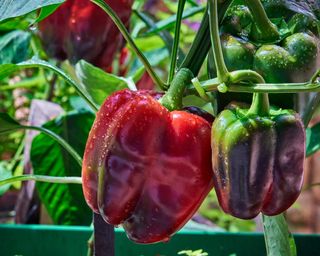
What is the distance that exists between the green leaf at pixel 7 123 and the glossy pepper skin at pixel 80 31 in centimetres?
19

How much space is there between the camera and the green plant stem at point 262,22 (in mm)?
586

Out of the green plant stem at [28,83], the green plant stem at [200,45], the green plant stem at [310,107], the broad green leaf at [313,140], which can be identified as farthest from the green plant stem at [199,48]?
the green plant stem at [28,83]

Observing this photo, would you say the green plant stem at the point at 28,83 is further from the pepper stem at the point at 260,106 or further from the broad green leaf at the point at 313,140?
the pepper stem at the point at 260,106

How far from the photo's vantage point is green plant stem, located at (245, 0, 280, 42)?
1.92 ft

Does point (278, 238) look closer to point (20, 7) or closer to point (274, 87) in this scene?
point (274, 87)

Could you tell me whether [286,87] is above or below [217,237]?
above

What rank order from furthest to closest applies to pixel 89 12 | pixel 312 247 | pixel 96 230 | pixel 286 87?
1. pixel 89 12
2. pixel 312 247
3. pixel 96 230
4. pixel 286 87

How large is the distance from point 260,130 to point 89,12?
1.82 ft

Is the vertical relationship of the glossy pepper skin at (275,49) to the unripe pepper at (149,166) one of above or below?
above

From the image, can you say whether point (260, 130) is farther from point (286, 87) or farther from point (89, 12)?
point (89, 12)

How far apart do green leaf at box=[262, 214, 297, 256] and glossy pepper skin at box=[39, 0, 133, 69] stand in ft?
1.43

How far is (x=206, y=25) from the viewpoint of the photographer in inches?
24.1

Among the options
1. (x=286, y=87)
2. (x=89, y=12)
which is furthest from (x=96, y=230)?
(x=89, y=12)

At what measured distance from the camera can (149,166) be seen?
584 millimetres
